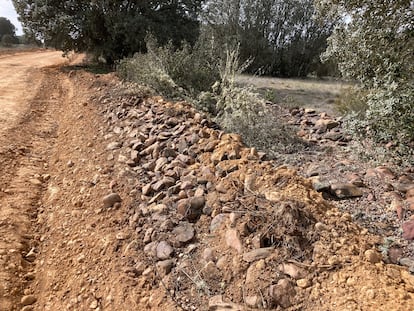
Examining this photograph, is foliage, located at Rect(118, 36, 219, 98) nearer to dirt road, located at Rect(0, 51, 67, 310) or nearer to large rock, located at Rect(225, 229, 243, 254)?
dirt road, located at Rect(0, 51, 67, 310)

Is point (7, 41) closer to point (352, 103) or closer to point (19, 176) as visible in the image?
point (19, 176)

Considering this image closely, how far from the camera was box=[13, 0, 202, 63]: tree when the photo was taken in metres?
8.87

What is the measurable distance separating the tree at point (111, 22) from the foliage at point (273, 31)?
87 centimetres

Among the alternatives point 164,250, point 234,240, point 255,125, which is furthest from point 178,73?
point 234,240

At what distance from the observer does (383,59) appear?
3.19 metres

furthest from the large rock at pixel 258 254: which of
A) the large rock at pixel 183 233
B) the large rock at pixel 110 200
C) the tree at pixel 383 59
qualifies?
the tree at pixel 383 59

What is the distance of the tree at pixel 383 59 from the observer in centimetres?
295

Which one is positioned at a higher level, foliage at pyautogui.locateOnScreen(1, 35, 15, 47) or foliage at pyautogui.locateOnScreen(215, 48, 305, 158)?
foliage at pyautogui.locateOnScreen(215, 48, 305, 158)

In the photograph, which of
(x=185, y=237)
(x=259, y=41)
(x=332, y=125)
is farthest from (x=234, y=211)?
(x=259, y=41)

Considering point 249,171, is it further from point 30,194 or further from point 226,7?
point 226,7

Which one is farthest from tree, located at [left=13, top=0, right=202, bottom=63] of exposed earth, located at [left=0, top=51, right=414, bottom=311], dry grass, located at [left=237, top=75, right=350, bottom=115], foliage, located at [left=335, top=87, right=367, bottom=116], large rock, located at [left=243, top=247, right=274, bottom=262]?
large rock, located at [left=243, top=247, right=274, bottom=262]

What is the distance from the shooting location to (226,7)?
32.9ft

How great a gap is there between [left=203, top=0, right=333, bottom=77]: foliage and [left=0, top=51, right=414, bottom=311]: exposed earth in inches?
261

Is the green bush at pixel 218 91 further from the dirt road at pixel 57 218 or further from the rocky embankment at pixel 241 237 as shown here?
the dirt road at pixel 57 218
